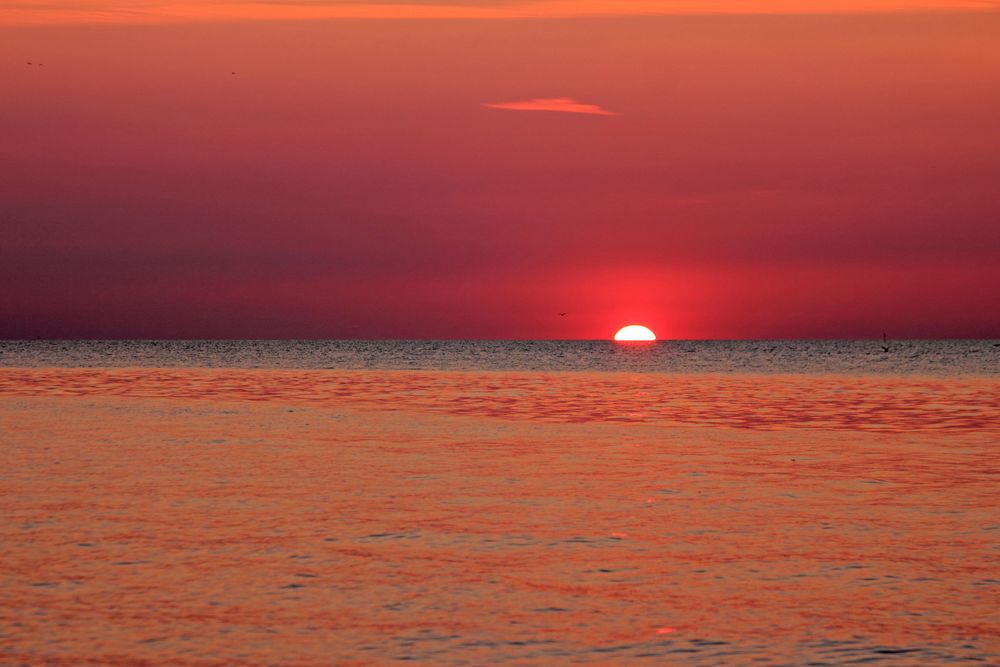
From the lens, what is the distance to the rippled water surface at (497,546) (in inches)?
457

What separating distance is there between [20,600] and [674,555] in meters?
7.89

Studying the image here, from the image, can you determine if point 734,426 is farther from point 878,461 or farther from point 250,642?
point 250,642

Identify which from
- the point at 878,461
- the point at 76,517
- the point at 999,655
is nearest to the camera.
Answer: the point at 999,655

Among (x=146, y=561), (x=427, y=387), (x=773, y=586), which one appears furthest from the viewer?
(x=427, y=387)

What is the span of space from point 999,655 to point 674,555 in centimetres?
514

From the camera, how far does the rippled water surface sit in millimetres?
11609

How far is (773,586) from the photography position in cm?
1385

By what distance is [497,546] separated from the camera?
637 inches

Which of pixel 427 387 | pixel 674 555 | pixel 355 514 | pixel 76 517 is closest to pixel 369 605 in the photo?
pixel 674 555

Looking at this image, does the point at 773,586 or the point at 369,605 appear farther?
the point at 773,586

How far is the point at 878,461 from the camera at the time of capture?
2669 centimetres

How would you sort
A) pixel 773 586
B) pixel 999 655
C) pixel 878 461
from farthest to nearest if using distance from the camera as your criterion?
pixel 878 461 → pixel 773 586 → pixel 999 655

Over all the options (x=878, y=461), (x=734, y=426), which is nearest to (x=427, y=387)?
(x=734, y=426)

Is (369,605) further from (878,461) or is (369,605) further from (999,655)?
(878,461)
